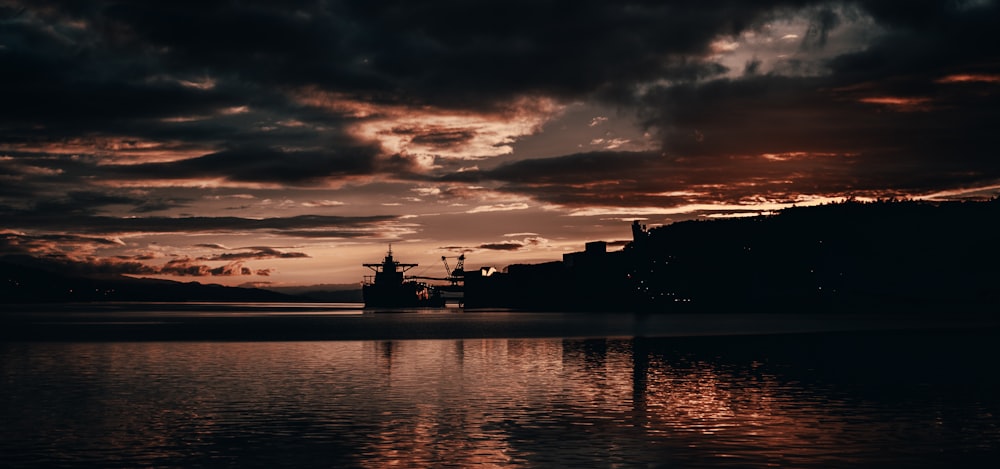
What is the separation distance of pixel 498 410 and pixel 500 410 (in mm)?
85

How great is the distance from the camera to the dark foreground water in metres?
29.9

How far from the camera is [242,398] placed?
4647 centimetres

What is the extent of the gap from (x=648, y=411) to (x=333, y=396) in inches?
616

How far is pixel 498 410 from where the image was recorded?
1641 inches

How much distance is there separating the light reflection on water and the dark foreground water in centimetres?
13

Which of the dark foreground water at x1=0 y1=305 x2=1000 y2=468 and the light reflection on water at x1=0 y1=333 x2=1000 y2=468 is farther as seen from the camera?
the light reflection on water at x1=0 y1=333 x2=1000 y2=468

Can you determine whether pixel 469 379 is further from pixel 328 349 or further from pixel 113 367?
pixel 328 349

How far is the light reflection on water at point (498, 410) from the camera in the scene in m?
30.0

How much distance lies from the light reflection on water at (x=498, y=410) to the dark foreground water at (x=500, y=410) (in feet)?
0.44

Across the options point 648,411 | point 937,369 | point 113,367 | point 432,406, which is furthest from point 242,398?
point 937,369

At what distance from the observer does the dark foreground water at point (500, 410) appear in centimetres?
2989

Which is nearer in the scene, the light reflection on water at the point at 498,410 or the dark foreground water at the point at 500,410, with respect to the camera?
the dark foreground water at the point at 500,410

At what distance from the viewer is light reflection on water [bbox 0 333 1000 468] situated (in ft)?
98.5

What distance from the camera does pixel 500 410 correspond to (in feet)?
137
